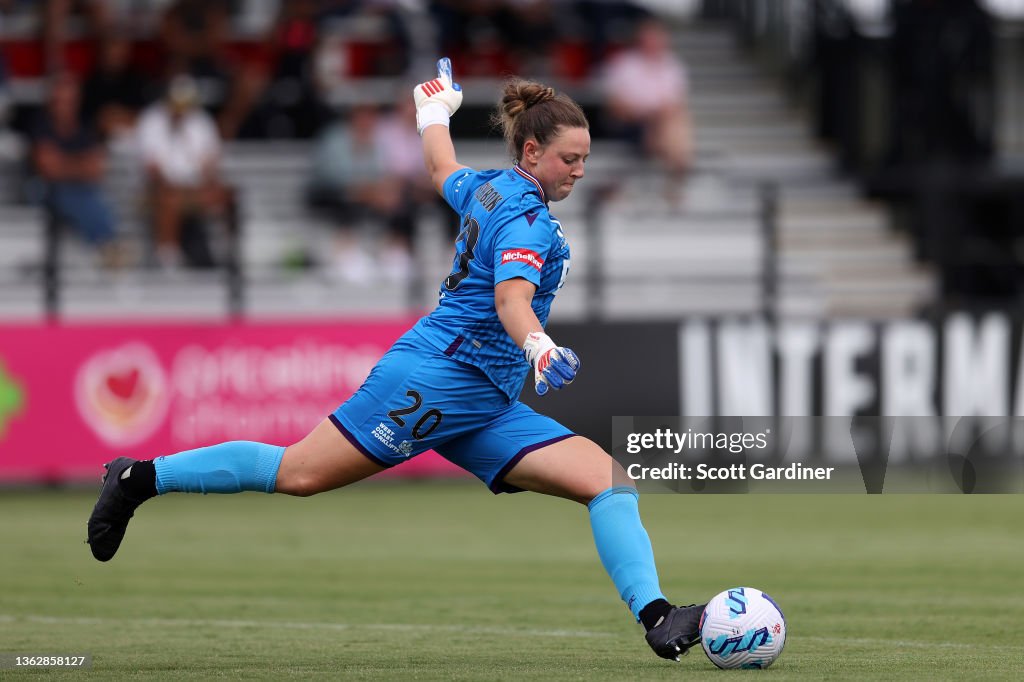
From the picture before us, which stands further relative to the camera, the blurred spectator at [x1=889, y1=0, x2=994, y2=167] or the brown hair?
the blurred spectator at [x1=889, y1=0, x2=994, y2=167]

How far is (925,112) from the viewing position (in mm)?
19609

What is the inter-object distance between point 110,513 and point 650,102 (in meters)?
12.6

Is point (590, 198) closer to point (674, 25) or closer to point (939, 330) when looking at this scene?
point (939, 330)

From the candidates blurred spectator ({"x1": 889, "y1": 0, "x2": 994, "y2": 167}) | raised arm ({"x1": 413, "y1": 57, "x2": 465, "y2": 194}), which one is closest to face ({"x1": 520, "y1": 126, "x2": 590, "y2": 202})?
raised arm ({"x1": 413, "y1": 57, "x2": 465, "y2": 194})

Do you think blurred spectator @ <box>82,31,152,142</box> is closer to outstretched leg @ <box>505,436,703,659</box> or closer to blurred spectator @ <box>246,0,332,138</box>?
blurred spectator @ <box>246,0,332,138</box>

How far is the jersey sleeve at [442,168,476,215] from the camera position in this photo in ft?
22.9

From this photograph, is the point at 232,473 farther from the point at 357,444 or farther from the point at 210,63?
the point at 210,63

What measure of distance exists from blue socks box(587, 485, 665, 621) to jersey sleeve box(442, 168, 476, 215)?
1.23 metres

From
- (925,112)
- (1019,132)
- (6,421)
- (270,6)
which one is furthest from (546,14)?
(6,421)

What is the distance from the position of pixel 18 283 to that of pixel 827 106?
31.8 feet

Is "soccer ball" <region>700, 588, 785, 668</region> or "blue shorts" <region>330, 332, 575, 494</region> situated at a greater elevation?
"blue shorts" <region>330, 332, 575, 494</region>

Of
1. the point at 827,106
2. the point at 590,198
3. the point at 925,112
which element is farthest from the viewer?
the point at 827,106

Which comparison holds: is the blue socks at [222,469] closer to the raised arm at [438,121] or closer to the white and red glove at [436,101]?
the raised arm at [438,121]

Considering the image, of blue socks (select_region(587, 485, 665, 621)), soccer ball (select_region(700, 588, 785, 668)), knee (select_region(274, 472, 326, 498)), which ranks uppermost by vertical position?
knee (select_region(274, 472, 326, 498))
